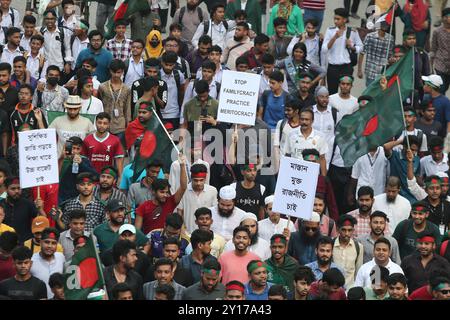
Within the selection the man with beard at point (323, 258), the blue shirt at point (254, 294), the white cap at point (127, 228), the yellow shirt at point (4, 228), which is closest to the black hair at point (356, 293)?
the blue shirt at point (254, 294)

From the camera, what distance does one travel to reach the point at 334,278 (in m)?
17.4

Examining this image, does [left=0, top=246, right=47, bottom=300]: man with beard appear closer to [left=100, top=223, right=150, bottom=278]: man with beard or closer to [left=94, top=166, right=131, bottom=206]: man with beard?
[left=100, top=223, right=150, bottom=278]: man with beard

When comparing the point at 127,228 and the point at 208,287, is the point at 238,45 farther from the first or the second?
the point at 208,287

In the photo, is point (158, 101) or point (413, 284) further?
point (158, 101)

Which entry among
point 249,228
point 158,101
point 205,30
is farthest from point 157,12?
point 249,228

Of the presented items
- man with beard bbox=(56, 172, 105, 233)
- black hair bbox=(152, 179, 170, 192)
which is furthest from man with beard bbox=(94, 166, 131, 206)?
black hair bbox=(152, 179, 170, 192)

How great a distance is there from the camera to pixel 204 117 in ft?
71.8

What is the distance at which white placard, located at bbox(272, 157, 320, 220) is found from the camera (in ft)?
61.4

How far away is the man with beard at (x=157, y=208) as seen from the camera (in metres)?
19.5

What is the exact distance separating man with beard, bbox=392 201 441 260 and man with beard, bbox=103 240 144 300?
10.2 ft

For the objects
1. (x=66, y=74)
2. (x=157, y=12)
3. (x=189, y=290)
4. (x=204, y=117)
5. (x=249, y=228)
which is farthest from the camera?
(x=157, y=12)

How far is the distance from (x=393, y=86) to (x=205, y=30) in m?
5.06

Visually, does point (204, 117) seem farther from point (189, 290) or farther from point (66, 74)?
point (189, 290)

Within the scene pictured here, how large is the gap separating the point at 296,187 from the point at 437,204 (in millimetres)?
2134
